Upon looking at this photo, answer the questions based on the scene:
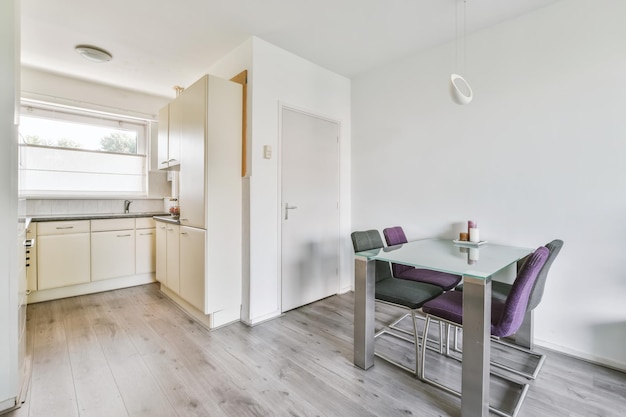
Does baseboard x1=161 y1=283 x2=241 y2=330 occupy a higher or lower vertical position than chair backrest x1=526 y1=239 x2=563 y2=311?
lower

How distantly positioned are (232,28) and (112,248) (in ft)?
9.66

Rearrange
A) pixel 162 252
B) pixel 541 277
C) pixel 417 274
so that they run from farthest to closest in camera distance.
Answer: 1. pixel 162 252
2. pixel 417 274
3. pixel 541 277

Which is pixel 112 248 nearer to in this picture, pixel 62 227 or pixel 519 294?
pixel 62 227

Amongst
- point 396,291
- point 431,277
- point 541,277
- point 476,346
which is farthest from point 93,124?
point 541,277

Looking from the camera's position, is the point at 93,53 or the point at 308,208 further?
the point at 308,208

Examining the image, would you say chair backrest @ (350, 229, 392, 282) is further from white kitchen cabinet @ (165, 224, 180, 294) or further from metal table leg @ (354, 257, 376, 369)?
white kitchen cabinet @ (165, 224, 180, 294)

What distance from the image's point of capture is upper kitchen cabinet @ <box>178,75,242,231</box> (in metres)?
2.59

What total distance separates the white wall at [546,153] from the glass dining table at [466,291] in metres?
0.37

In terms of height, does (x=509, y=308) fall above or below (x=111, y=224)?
below

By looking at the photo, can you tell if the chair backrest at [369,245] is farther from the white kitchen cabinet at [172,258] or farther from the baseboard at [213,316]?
the white kitchen cabinet at [172,258]

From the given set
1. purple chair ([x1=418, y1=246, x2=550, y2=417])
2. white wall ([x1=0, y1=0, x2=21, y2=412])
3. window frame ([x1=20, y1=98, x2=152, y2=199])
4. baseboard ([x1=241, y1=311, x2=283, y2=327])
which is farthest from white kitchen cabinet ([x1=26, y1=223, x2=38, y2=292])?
purple chair ([x1=418, y1=246, x2=550, y2=417])

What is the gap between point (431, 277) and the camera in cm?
245

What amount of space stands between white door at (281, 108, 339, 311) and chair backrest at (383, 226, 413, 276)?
34.6 inches

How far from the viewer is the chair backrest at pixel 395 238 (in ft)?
8.49
